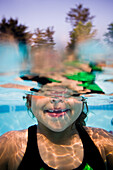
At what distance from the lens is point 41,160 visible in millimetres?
2574

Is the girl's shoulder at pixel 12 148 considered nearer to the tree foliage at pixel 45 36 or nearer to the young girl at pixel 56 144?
the young girl at pixel 56 144

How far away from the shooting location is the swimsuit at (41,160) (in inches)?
98.5

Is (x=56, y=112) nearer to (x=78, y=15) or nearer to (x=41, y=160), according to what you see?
(x=41, y=160)

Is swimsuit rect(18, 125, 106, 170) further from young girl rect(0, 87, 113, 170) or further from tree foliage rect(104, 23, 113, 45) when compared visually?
tree foliage rect(104, 23, 113, 45)

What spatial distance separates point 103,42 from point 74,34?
26.7 inches

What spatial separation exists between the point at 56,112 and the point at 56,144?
2.34ft

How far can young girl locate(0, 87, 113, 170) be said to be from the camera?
2.58m

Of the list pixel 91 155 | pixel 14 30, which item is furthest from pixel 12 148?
pixel 14 30

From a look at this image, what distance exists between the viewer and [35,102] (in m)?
3.11

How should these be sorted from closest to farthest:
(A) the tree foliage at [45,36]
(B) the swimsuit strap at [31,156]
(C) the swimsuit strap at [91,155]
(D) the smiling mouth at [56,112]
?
(B) the swimsuit strap at [31,156] → (C) the swimsuit strap at [91,155] → (A) the tree foliage at [45,36] → (D) the smiling mouth at [56,112]

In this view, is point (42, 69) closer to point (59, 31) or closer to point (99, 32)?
point (59, 31)

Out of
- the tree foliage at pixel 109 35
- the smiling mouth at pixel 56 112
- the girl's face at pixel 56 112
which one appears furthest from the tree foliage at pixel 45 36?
the smiling mouth at pixel 56 112

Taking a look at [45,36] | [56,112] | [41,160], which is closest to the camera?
[41,160]

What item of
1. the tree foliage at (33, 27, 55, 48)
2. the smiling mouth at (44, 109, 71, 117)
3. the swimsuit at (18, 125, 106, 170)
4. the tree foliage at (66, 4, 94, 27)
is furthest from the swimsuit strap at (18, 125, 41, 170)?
the tree foliage at (66, 4, 94, 27)
